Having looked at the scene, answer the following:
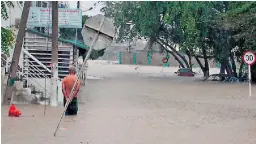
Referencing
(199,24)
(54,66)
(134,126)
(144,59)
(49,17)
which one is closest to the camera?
(134,126)

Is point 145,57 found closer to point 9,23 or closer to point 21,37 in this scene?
point 9,23

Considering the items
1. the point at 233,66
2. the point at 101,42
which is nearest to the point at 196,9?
the point at 233,66

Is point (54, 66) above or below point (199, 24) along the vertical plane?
below

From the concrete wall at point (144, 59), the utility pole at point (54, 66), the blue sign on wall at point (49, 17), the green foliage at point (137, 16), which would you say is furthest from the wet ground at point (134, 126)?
the concrete wall at point (144, 59)

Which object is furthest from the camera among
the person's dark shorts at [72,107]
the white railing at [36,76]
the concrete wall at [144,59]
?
the concrete wall at [144,59]

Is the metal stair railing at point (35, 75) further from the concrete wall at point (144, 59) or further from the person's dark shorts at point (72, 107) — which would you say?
the concrete wall at point (144, 59)

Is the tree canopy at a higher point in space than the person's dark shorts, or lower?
higher

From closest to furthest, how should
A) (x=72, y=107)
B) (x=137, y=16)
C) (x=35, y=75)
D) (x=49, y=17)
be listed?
(x=72, y=107) → (x=35, y=75) → (x=49, y=17) → (x=137, y=16)

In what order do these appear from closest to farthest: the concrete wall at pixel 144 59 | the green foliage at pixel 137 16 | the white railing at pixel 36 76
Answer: the white railing at pixel 36 76 → the green foliage at pixel 137 16 → the concrete wall at pixel 144 59

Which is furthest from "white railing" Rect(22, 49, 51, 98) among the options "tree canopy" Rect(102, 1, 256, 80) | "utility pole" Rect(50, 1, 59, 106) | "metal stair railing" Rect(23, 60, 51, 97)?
"tree canopy" Rect(102, 1, 256, 80)

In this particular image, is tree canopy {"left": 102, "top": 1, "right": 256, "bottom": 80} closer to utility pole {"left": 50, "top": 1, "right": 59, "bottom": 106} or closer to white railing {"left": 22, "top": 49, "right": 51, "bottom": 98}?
white railing {"left": 22, "top": 49, "right": 51, "bottom": 98}

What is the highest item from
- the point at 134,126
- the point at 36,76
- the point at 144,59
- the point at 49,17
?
the point at 49,17

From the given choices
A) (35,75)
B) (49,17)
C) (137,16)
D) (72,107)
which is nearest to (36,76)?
(35,75)

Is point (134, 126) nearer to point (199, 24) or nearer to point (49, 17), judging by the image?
point (49, 17)
